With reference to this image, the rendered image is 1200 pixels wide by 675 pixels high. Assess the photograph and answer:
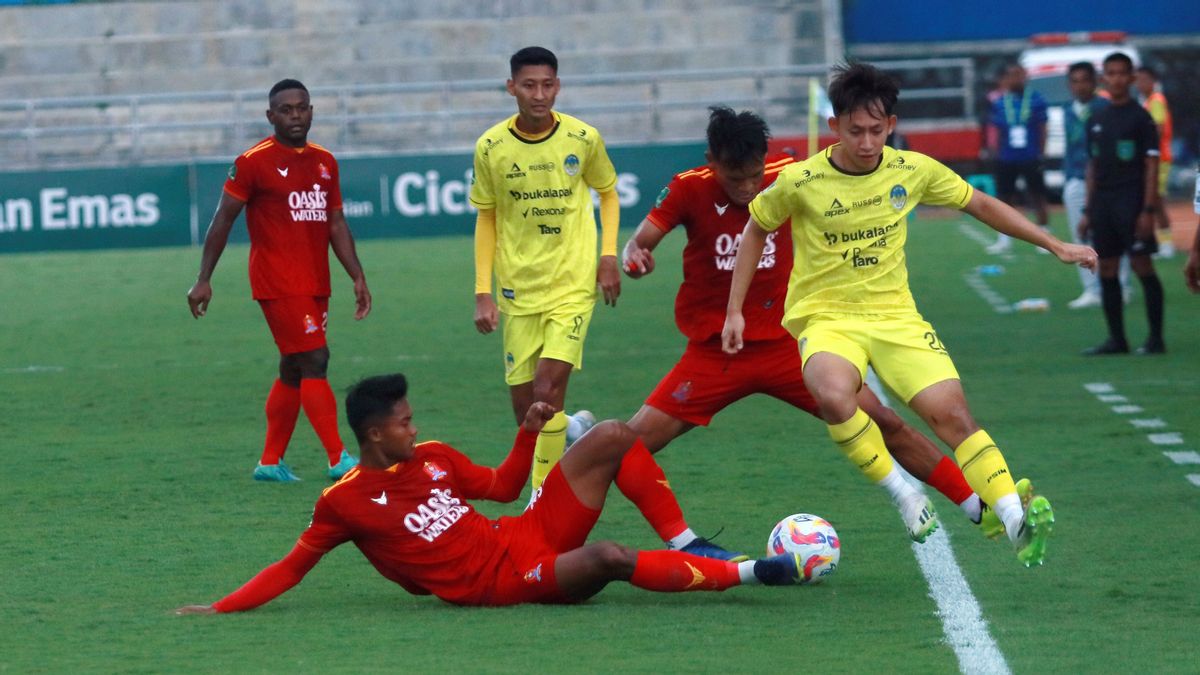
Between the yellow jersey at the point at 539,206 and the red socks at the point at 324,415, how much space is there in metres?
1.29

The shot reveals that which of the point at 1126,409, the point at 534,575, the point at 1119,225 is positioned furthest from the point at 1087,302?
the point at 534,575

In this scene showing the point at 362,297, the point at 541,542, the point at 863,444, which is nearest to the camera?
the point at 541,542

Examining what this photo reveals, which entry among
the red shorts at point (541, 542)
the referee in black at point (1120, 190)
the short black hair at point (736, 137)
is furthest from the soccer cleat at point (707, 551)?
the referee in black at point (1120, 190)

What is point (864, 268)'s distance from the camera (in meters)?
7.08

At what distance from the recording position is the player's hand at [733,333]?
699cm

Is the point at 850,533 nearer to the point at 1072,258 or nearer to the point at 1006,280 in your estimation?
the point at 1072,258

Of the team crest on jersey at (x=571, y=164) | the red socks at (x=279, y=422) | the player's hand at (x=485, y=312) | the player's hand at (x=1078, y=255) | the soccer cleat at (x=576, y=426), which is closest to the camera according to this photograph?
the player's hand at (x=1078, y=255)

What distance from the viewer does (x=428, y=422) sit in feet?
37.8

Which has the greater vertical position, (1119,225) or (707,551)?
(1119,225)

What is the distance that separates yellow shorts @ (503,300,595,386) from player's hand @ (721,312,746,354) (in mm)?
1569

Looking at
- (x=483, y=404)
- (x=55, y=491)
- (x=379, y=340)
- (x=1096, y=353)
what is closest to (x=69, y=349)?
(x=379, y=340)

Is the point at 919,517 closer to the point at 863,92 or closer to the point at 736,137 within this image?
the point at 863,92

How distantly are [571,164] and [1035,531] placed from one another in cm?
311

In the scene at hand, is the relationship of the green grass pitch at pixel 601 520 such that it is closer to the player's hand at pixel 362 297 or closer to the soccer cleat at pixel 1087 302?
the soccer cleat at pixel 1087 302
